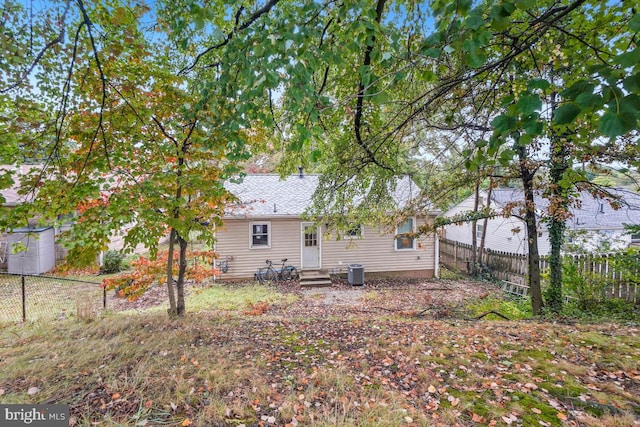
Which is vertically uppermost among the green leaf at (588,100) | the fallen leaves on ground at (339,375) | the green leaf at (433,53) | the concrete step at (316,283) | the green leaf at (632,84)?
the green leaf at (433,53)

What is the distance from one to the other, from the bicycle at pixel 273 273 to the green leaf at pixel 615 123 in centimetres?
1092

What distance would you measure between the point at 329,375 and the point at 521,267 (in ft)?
34.7

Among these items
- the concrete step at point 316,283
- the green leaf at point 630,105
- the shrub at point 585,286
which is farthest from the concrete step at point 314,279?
the green leaf at point 630,105

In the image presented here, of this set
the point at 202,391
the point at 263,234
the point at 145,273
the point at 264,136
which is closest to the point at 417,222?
the point at 263,234

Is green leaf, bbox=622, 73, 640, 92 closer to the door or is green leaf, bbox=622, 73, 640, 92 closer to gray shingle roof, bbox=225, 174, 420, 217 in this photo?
gray shingle roof, bbox=225, 174, 420, 217

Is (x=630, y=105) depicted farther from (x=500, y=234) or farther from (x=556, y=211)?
(x=500, y=234)

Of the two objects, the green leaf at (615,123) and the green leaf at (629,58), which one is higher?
the green leaf at (629,58)

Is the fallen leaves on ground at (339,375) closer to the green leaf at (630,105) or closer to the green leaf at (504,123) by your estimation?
the green leaf at (504,123)

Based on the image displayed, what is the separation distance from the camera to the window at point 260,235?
38.0 feet

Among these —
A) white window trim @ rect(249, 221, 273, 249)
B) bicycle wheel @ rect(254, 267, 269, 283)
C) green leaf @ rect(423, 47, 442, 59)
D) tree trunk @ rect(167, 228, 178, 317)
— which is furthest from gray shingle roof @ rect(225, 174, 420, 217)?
green leaf @ rect(423, 47, 442, 59)

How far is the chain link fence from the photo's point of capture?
645 cm

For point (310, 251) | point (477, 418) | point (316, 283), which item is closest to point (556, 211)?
point (477, 418)

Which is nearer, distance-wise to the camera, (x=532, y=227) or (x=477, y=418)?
(x=477, y=418)

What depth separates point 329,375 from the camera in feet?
10.2
